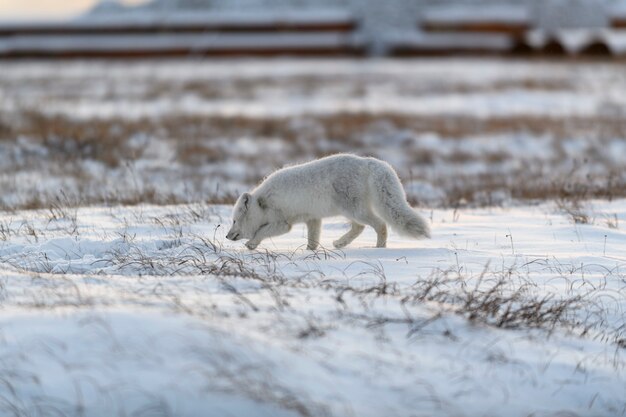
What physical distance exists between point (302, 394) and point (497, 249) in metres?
3.27

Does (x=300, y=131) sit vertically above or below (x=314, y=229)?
below

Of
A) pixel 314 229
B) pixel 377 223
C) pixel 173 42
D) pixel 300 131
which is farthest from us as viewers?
pixel 173 42

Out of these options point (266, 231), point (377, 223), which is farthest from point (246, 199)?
point (377, 223)

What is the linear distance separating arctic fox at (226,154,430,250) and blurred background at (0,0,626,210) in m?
2.93

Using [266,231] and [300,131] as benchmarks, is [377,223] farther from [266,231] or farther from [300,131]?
[300,131]

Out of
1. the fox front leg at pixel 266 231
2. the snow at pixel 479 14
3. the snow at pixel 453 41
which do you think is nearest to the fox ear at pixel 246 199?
the fox front leg at pixel 266 231

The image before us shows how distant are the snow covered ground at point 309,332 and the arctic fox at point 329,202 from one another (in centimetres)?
31

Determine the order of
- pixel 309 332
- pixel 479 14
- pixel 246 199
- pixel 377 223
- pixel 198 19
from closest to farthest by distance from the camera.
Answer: pixel 309 332
pixel 377 223
pixel 246 199
pixel 198 19
pixel 479 14

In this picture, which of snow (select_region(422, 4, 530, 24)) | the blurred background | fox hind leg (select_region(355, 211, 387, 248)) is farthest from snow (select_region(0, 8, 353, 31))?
fox hind leg (select_region(355, 211, 387, 248))

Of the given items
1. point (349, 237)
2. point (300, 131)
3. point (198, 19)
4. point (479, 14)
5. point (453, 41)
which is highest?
point (479, 14)

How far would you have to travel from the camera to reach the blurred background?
13727 mm

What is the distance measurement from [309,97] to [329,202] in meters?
19.6

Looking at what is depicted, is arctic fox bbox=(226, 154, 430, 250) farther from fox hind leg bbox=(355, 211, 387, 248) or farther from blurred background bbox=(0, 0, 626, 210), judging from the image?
blurred background bbox=(0, 0, 626, 210)

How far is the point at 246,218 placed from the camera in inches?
296
